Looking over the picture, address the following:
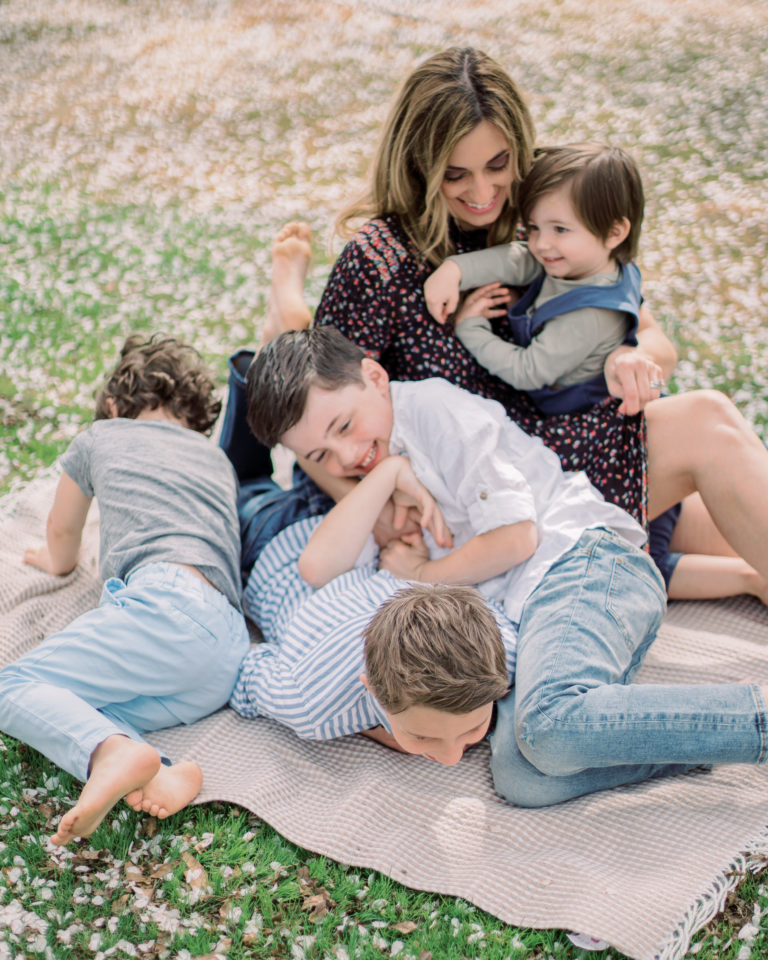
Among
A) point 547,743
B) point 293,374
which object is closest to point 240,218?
→ point 293,374

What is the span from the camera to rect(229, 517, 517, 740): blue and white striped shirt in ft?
10.6

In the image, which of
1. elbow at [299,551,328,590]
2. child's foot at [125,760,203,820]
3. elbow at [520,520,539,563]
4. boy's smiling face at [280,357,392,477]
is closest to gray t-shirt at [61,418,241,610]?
elbow at [299,551,328,590]

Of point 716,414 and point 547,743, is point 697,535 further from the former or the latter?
point 547,743

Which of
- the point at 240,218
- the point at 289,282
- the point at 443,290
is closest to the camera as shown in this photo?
the point at 443,290

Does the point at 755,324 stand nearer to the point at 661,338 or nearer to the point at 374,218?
the point at 661,338

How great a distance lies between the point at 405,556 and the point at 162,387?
1.31 metres

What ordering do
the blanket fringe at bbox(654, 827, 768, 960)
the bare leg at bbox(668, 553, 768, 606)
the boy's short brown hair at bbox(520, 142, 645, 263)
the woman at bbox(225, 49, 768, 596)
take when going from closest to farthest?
the blanket fringe at bbox(654, 827, 768, 960), the woman at bbox(225, 49, 768, 596), the boy's short brown hair at bbox(520, 142, 645, 263), the bare leg at bbox(668, 553, 768, 606)

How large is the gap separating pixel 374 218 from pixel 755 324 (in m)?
3.98

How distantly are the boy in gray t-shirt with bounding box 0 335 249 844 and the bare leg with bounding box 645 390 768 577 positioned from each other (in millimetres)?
1660

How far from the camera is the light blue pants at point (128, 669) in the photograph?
304 centimetres

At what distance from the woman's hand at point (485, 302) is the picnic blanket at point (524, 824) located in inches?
60.1

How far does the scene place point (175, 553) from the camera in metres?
3.52

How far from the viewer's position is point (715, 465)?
141 inches

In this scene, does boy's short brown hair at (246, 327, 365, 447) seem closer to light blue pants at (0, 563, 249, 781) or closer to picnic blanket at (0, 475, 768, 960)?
light blue pants at (0, 563, 249, 781)
